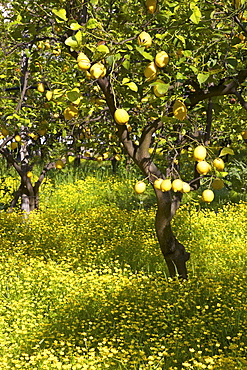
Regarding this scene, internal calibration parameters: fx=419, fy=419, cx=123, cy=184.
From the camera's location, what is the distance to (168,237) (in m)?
4.93

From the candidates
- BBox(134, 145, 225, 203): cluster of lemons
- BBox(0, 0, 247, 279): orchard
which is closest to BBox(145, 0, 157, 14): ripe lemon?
BBox(0, 0, 247, 279): orchard

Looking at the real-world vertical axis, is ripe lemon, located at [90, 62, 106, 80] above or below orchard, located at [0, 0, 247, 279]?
below

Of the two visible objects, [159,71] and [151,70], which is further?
[159,71]

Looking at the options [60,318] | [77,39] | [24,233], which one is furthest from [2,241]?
[77,39]

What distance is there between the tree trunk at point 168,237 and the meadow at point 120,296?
8.2 inches

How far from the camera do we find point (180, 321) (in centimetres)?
448

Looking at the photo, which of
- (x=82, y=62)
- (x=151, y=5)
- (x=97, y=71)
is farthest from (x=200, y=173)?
(x=151, y=5)

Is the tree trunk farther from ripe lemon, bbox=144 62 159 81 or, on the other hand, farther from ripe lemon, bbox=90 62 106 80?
ripe lemon, bbox=90 62 106 80

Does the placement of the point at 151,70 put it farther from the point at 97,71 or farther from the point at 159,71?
the point at 97,71

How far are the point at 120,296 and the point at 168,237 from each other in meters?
0.91

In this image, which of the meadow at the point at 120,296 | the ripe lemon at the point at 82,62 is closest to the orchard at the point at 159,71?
the ripe lemon at the point at 82,62

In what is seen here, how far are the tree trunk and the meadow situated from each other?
0.21 m

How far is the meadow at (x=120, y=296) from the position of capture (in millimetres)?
3812

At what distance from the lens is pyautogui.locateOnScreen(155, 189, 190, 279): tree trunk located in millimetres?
4676
